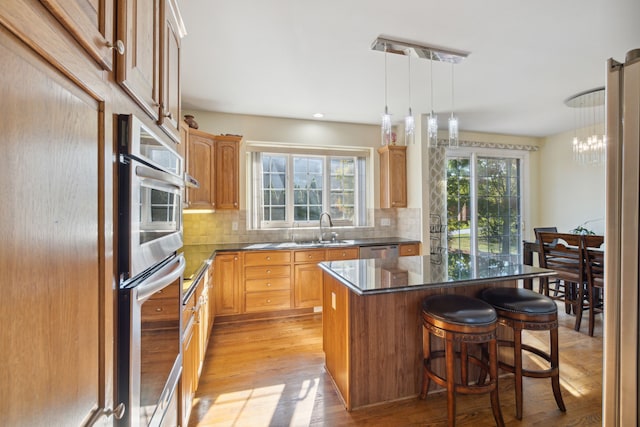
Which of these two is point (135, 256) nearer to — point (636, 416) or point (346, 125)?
point (636, 416)

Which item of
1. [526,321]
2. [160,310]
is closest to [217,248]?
[160,310]

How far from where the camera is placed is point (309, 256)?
372 cm

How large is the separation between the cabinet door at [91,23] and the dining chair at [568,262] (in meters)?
4.07

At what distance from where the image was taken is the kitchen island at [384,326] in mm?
1917

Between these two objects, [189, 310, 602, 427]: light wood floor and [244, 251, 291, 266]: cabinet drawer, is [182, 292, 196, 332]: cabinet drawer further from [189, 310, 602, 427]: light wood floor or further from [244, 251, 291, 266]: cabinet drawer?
[244, 251, 291, 266]: cabinet drawer

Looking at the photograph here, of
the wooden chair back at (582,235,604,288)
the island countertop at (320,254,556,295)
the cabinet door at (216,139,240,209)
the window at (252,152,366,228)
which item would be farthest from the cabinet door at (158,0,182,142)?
the wooden chair back at (582,235,604,288)

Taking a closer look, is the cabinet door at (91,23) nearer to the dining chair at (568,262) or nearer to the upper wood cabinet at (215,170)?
the upper wood cabinet at (215,170)

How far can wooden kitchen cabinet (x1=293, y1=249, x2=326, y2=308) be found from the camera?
368 cm

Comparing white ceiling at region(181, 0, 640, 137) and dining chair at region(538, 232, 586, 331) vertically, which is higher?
white ceiling at region(181, 0, 640, 137)

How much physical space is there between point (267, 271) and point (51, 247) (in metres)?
3.17

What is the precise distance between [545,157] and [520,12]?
14.2ft

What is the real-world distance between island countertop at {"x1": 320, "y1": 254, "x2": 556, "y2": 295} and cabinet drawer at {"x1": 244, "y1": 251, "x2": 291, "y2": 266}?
4.62 feet

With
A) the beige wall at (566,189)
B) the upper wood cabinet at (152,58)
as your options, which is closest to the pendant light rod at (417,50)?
the upper wood cabinet at (152,58)

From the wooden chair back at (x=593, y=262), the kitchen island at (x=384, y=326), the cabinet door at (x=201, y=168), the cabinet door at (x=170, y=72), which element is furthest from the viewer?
the cabinet door at (x=201, y=168)
